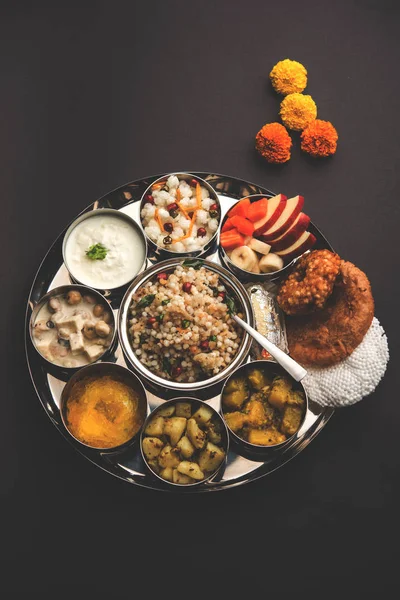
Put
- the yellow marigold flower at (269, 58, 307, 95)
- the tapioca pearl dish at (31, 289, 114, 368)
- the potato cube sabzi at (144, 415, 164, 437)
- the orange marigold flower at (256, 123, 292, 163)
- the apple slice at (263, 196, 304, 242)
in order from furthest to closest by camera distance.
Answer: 1. the yellow marigold flower at (269, 58, 307, 95)
2. the orange marigold flower at (256, 123, 292, 163)
3. the apple slice at (263, 196, 304, 242)
4. the tapioca pearl dish at (31, 289, 114, 368)
5. the potato cube sabzi at (144, 415, 164, 437)

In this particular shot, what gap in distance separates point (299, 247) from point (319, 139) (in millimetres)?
968

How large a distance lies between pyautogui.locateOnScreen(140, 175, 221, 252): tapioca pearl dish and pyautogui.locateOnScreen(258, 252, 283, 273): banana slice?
0.41 m

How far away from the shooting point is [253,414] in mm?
3625

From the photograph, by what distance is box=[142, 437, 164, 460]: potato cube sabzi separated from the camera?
3.52 metres

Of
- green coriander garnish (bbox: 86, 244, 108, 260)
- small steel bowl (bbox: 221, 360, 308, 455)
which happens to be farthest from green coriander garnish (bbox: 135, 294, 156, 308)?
small steel bowl (bbox: 221, 360, 308, 455)

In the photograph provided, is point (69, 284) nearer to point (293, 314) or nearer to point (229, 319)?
point (229, 319)

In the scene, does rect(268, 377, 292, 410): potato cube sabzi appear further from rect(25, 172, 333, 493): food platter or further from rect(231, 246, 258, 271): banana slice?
rect(231, 246, 258, 271): banana slice

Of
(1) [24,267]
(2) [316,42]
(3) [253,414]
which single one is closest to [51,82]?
(1) [24,267]

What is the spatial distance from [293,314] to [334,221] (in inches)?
40.1

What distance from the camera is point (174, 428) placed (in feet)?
11.7

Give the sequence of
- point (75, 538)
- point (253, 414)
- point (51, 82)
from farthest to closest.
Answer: point (51, 82) < point (75, 538) < point (253, 414)

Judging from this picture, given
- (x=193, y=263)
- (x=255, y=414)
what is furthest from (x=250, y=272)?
(x=255, y=414)

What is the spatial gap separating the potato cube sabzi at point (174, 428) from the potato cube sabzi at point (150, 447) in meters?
0.09

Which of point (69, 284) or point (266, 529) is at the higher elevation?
point (69, 284)
